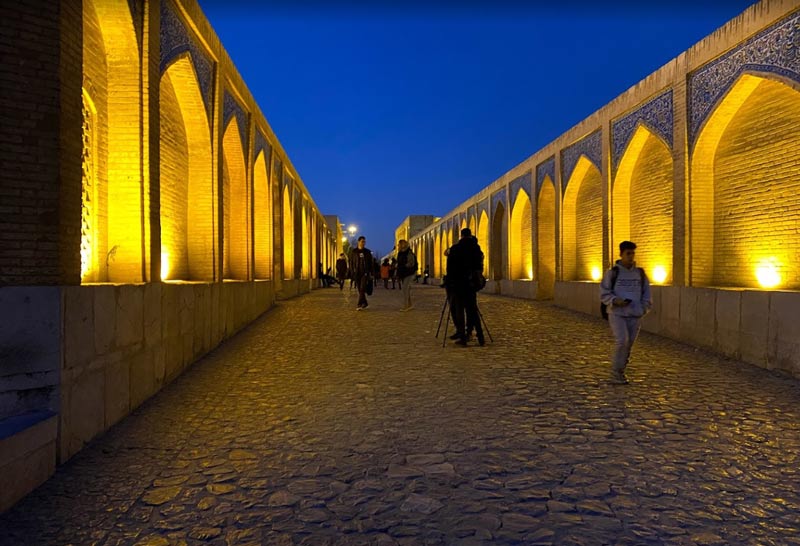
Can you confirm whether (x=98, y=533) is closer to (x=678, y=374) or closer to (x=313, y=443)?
(x=313, y=443)

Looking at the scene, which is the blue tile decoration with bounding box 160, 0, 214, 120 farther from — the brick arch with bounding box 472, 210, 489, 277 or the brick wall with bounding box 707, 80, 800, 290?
the brick arch with bounding box 472, 210, 489, 277

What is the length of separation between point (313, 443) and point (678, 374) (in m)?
4.24

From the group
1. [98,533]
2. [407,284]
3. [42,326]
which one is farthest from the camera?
[407,284]

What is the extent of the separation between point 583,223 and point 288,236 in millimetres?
→ 8866

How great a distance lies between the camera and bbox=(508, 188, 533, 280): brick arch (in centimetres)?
1856

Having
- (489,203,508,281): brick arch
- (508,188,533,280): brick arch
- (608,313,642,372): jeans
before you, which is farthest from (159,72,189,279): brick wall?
(489,203,508,281): brick arch

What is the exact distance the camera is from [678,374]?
593cm

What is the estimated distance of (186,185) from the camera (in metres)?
8.04

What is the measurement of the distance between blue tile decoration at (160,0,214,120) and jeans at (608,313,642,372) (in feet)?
17.8

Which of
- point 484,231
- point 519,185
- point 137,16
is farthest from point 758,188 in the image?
point 484,231

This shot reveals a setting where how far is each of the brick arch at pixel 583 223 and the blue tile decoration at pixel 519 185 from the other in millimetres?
3074

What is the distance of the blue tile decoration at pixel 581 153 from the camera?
1228 centimetres

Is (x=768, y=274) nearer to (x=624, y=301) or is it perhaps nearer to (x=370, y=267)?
(x=624, y=301)

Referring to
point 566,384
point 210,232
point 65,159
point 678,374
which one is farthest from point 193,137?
point 678,374
